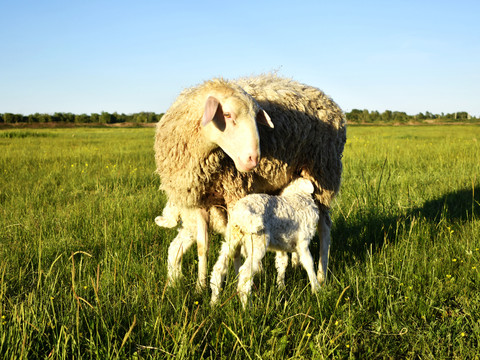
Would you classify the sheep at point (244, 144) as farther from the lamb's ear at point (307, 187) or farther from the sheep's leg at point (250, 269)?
the sheep's leg at point (250, 269)

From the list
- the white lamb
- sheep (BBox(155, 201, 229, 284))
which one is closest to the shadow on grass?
the white lamb

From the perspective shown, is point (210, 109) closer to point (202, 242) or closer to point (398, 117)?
point (202, 242)

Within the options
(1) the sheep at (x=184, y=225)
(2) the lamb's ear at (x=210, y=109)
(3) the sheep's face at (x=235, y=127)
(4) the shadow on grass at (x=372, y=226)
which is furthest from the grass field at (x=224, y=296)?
(2) the lamb's ear at (x=210, y=109)

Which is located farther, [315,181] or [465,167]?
[465,167]

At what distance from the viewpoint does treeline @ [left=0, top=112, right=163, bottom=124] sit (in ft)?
217

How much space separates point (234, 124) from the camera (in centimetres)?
312

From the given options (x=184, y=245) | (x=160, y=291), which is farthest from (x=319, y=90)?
(x=160, y=291)

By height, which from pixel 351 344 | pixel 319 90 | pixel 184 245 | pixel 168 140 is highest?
pixel 319 90

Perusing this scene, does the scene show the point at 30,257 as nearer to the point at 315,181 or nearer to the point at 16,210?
the point at 16,210

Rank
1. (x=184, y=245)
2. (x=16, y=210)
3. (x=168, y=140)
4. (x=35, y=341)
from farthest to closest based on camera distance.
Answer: (x=16, y=210) → (x=184, y=245) → (x=168, y=140) → (x=35, y=341)

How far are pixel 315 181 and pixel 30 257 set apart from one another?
2983 millimetres

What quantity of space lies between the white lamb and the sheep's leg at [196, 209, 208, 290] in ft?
1.46

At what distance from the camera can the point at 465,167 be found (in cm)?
939

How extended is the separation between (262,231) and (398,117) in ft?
211
